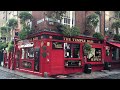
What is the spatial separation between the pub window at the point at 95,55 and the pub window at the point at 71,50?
1606 mm

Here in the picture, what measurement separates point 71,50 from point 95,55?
3434mm

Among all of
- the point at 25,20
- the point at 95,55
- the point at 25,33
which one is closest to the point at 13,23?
the point at 25,20

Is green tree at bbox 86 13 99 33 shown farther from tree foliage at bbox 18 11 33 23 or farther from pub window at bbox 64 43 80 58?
tree foliage at bbox 18 11 33 23

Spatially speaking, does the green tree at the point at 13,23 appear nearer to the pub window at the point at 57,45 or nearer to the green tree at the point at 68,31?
the green tree at the point at 68,31

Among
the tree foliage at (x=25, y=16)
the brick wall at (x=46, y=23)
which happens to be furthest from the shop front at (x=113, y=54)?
the tree foliage at (x=25, y=16)

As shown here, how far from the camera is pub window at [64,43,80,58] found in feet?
54.2

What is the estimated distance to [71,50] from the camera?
1697 centimetres

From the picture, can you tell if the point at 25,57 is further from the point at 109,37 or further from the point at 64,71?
the point at 109,37

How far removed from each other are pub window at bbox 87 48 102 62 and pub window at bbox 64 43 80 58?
1606mm

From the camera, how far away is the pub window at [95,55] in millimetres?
18578

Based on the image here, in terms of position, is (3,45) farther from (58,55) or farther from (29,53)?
(58,55)

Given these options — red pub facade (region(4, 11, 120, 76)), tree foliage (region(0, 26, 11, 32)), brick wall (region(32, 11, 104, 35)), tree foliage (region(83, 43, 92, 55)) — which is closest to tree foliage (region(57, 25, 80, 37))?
red pub facade (region(4, 11, 120, 76))
